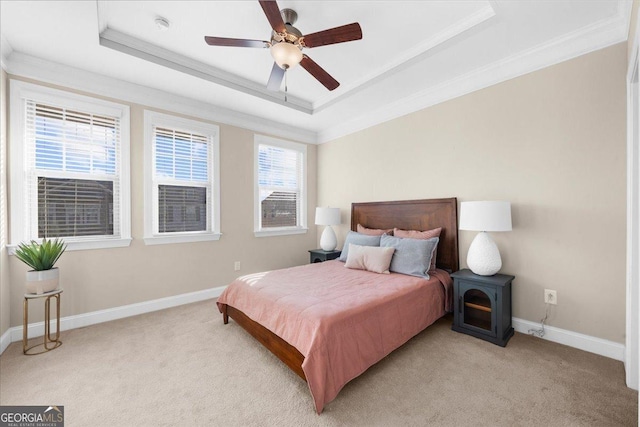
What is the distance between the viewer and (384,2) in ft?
6.67

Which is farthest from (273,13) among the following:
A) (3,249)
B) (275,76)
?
(3,249)

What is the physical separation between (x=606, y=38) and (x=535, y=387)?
276 cm

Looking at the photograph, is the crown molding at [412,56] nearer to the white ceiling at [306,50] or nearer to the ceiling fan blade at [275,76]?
the white ceiling at [306,50]

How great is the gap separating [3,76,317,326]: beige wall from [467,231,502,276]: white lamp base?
2.84 meters

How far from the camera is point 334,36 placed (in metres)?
1.86

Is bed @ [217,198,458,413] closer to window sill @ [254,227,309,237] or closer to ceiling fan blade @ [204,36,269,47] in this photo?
window sill @ [254,227,309,237]

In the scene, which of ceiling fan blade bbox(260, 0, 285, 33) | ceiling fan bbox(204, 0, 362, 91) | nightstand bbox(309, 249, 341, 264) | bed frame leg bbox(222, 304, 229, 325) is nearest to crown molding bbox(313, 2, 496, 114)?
ceiling fan bbox(204, 0, 362, 91)

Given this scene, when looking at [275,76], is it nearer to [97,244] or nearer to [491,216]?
[491,216]

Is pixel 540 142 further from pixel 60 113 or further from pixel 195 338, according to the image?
pixel 60 113

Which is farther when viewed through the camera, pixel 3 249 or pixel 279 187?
pixel 279 187

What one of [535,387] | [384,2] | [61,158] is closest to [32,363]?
[61,158]

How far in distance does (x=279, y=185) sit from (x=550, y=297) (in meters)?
3.71

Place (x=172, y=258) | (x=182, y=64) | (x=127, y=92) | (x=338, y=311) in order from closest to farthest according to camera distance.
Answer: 1. (x=338, y=311)
2. (x=182, y=64)
3. (x=127, y=92)
4. (x=172, y=258)

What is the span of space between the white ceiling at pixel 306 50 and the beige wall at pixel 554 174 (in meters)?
0.23
